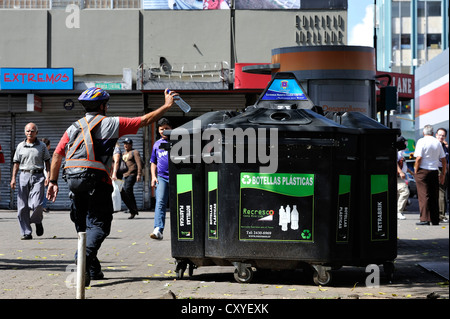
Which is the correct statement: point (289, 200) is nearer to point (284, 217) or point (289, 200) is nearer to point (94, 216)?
point (284, 217)

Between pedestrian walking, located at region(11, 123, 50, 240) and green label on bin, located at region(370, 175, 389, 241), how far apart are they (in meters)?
6.49

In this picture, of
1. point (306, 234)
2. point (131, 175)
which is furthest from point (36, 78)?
point (306, 234)

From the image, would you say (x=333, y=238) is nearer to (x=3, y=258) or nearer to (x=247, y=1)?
(x=3, y=258)

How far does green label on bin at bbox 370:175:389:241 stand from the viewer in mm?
7957

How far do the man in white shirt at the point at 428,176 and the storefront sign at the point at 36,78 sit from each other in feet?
32.5

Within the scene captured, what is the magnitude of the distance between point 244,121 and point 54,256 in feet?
12.3

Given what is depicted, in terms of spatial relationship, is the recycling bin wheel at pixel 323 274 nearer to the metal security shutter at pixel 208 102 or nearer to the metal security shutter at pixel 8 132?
the metal security shutter at pixel 208 102

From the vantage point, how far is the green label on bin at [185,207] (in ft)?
26.5

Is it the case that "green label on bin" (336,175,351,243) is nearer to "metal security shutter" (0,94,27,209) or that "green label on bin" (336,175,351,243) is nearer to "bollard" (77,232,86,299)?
"bollard" (77,232,86,299)

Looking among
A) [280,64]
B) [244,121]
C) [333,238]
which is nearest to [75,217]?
[244,121]

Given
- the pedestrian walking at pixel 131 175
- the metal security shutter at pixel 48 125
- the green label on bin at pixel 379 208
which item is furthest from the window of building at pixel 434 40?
the green label on bin at pixel 379 208

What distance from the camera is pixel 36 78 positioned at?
21969 millimetres

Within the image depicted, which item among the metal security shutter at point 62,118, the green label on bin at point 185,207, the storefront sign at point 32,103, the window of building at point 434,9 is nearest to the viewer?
the green label on bin at point 185,207

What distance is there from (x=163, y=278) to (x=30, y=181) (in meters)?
5.61
